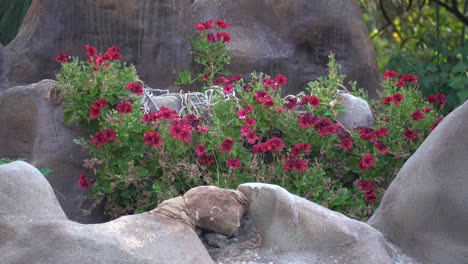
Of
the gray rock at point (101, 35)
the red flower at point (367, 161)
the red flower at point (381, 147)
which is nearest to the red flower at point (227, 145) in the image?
the red flower at point (367, 161)

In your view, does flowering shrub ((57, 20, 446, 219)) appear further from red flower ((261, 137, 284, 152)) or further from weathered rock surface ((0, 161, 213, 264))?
weathered rock surface ((0, 161, 213, 264))

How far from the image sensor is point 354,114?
530 cm

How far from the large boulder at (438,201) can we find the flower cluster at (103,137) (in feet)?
5.31

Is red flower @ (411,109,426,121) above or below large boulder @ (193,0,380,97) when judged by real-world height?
below

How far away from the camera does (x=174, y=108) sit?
5.09m

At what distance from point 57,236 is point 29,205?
0.63ft

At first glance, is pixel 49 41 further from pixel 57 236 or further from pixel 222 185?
pixel 57 236

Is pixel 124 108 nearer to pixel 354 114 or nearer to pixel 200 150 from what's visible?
pixel 200 150

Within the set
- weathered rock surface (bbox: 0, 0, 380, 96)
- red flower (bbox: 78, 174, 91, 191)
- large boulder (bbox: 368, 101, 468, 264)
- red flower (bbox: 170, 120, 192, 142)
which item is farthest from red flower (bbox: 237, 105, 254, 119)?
large boulder (bbox: 368, 101, 468, 264)

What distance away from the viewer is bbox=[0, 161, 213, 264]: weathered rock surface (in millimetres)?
3283

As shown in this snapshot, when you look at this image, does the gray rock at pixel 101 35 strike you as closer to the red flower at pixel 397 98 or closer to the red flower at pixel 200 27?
the red flower at pixel 200 27

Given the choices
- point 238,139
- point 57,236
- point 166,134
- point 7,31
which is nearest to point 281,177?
point 238,139

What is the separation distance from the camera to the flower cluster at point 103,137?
4512 millimetres

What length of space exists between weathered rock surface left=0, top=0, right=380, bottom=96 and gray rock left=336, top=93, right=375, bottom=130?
677 millimetres
